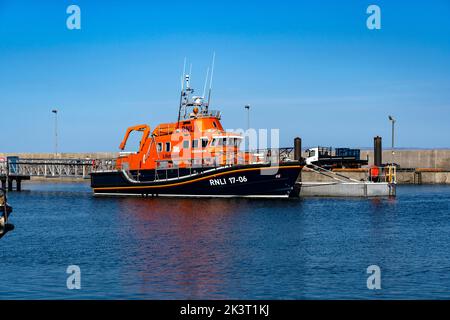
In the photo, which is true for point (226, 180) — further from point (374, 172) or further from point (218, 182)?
point (374, 172)

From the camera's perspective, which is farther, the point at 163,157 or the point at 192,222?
the point at 163,157

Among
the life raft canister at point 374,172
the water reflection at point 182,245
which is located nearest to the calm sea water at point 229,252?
the water reflection at point 182,245

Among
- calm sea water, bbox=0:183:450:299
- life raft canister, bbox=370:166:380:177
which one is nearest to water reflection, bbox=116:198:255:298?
calm sea water, bbox=0:183:450:299

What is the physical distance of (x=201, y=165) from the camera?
169ft

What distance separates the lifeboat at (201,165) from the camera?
4972 cm

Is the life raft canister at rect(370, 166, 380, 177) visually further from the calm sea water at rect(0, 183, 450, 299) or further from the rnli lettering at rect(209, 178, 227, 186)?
the rnli lettering at rect(209, 178, 227, 186)

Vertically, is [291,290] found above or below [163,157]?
below

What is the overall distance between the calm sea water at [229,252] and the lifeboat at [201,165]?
457 centimetres

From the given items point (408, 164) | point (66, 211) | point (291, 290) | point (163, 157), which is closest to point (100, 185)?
point (163, 157)
